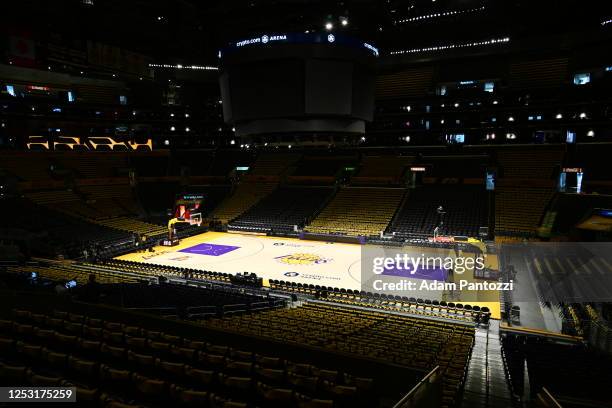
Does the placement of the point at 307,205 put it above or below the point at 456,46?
below

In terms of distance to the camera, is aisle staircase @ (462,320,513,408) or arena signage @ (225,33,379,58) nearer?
aisle staircase @ (462,320,513,408)

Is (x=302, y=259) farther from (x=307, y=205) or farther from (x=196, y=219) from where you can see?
(x=196, y=219)

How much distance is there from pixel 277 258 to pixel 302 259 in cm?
175

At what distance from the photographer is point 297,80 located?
14.6m

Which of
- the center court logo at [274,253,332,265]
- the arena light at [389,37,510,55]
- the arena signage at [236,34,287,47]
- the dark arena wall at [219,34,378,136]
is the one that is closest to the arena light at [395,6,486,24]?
the arena light at [389,37,510,55]

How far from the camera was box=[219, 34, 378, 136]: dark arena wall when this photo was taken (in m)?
14.4

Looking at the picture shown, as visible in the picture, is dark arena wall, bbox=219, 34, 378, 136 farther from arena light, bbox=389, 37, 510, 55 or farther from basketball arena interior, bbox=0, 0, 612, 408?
arena light, bbox=389, 37, 510, 55

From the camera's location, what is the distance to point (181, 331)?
7.99 metres

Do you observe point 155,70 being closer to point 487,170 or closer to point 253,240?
point 253,240

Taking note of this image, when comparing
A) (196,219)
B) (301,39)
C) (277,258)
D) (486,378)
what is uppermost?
(301,39)

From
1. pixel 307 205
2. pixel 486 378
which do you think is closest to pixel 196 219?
pixel 307 205

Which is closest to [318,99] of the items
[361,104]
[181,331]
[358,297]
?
[361,104]

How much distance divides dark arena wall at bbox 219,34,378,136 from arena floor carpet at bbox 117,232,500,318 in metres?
8.60

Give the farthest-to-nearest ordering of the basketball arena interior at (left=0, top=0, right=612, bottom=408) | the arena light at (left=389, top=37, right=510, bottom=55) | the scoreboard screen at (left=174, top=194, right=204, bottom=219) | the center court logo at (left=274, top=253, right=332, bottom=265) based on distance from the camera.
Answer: the scoreboard screen at (left=174, top=194, right=204, bottom=219)
the arena light at (left=389, top=37, right=510, bottom=55)
the center court logo at (left=274, top=253, right=332, bottom=265)
the basketball arena interior at (left=0, top=0, right=612, bottom=408)
